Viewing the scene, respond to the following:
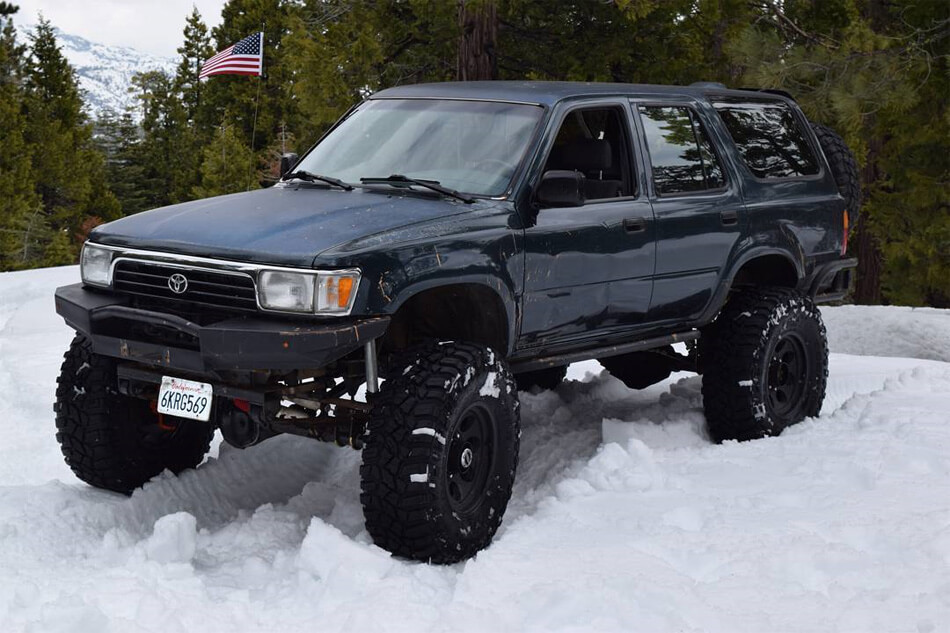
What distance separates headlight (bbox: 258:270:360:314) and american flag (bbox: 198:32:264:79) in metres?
17.5

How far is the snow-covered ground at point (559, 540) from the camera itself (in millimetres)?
4137

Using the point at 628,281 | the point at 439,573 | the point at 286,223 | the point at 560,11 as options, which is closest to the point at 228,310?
the point at 286,223

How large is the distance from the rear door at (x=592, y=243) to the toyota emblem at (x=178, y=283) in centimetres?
150

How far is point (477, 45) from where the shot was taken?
16641mm

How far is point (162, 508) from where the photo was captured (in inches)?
217

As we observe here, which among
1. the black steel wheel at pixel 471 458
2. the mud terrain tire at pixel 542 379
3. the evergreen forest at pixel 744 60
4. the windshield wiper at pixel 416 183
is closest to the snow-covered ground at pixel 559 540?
the black steel wheel at pixel 471 458

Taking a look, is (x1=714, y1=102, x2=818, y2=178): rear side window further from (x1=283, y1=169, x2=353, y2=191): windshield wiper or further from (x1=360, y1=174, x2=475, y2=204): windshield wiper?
(x1=283, y1=169, x2=353, y2=191): windshield wiper

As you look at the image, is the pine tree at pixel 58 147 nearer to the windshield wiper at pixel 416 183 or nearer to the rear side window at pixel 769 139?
the rear side window at pixel 769 139

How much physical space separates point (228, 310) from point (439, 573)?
1.33 metres

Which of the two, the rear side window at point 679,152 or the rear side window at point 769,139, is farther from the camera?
the rear side window at point 769,139

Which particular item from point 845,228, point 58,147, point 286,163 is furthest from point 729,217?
point 58,147

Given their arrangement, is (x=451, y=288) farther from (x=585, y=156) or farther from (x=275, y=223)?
(x=585, y=156)

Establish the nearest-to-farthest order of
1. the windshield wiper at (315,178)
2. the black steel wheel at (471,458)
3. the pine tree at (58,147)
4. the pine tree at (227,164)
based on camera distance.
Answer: the black steel wheel at (471,458), the windshield wiper at (315,178), the pine tree at (227,164), the pine tree at (58,147)

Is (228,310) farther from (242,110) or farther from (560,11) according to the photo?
(242,110)
